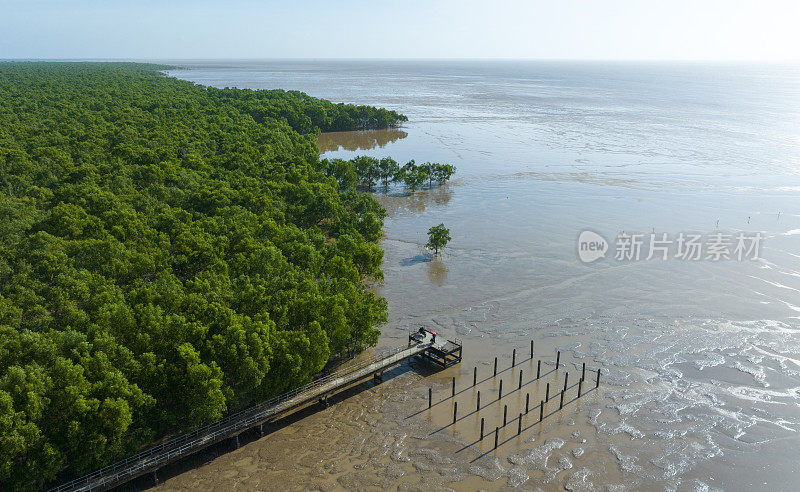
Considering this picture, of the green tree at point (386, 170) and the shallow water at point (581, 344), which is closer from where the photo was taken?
the shallow water at point (581, 344)

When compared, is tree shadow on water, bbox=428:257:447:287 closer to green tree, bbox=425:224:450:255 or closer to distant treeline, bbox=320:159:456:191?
green tree, bbox=425:224:450:255

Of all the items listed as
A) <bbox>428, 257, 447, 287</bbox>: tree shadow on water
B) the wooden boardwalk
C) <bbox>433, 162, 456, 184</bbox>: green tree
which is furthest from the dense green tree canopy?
<bbox>433, 162, 456, 184</bbox>: green tree

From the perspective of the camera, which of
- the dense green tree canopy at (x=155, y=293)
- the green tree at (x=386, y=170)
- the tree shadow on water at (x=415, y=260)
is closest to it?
the dense green tree canopy at (x=155, y=293)

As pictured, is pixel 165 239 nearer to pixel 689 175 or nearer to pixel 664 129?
pixel 689 175

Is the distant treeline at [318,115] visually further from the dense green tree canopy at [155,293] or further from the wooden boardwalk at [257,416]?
the wooden boardwalk at [257,416]

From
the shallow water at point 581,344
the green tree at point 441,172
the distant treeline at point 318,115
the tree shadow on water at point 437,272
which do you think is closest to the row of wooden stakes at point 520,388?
the shallow water at point 581,344

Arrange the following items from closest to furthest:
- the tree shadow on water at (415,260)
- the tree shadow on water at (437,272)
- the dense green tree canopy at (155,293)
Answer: the dense green tree canopy at (155,293), the tree shadow on water at (437,272), the tree shadow on water at (415,260)

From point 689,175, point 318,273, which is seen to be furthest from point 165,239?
point 689,175
